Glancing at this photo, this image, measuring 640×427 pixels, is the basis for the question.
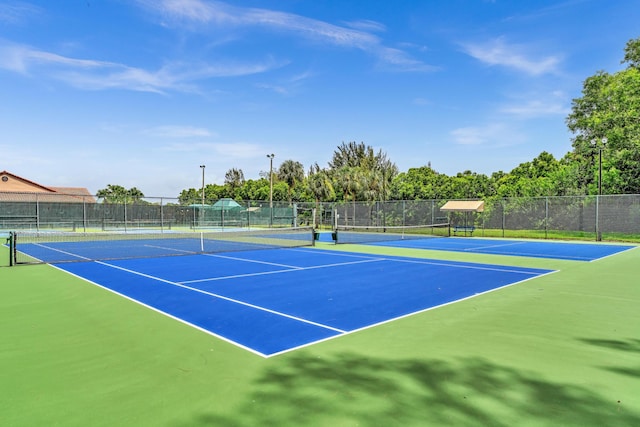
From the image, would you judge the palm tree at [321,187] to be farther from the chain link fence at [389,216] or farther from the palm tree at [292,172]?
the palm tree at [292,172]

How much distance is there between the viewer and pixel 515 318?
6117 millimetres

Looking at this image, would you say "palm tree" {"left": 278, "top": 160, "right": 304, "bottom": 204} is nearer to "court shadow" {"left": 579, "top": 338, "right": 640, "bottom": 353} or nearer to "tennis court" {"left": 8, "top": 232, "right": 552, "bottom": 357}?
"tennis court" {"left": 8, "top": 232, "right": 552, "bottom": 357}

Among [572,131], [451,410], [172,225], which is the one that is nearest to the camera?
[451,410]

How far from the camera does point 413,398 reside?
3438mm

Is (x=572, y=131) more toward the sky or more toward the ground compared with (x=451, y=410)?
more toward the sky

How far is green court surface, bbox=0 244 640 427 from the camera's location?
3.15 metres

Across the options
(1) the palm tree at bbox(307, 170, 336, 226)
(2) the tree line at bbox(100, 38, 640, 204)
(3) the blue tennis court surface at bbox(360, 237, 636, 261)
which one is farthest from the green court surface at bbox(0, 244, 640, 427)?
(1) the palm tree at bbox(307, 170, 336, 226)

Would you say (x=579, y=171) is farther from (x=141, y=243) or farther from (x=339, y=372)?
(x=339, y=372)

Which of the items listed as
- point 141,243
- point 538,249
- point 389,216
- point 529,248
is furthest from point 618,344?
point 389,216

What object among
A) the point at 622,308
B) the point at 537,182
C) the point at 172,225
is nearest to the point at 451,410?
the point at 622,308

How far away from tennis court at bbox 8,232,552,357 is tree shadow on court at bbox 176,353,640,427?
94 cm

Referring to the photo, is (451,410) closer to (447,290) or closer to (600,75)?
(447,290)

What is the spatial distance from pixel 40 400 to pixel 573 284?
9762 millimetres

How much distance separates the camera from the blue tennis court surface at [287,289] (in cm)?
563
